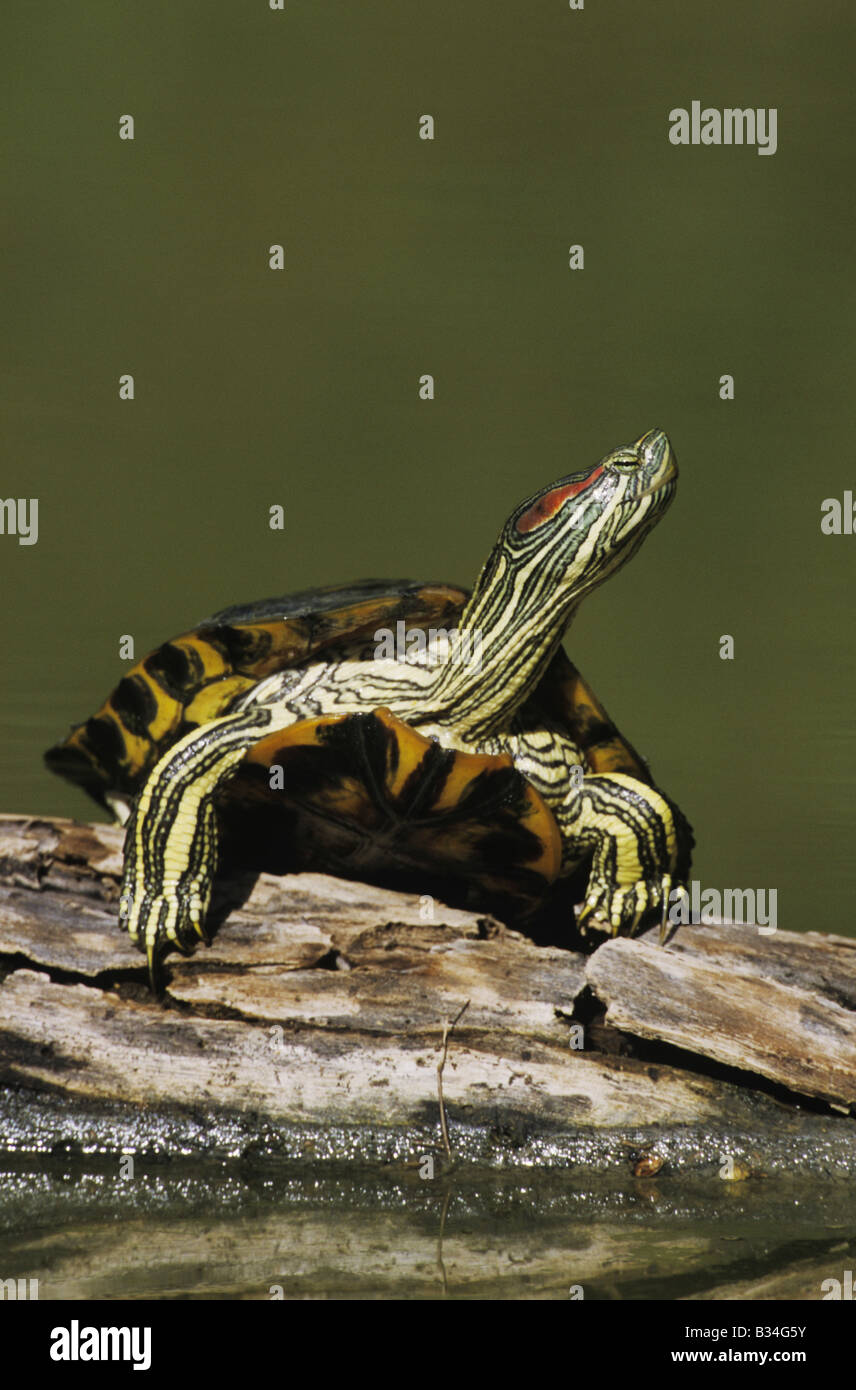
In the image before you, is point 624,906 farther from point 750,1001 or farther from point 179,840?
point 179,840

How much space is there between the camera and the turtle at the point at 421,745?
2.60 metres

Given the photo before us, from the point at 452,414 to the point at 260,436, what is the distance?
1642 millimetres

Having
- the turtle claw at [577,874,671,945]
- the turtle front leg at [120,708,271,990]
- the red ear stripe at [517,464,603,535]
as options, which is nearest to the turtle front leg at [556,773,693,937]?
the turtle claw at [577,874,671,945]

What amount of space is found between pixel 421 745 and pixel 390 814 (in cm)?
20

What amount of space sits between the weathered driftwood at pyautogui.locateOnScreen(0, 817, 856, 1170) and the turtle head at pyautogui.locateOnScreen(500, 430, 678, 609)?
0.86 metres

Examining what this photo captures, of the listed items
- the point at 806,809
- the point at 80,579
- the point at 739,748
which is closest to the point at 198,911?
the point at 806,809

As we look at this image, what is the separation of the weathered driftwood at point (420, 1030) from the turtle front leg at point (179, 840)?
0.08 metres

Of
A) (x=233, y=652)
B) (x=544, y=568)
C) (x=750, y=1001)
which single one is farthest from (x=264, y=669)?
(x=750, y=1001)

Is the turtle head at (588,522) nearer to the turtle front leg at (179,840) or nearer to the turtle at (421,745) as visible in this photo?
the turtle at (421,745)

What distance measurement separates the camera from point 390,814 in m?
2.67

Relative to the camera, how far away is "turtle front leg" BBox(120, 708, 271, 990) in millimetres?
2529

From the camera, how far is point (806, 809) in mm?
6746
